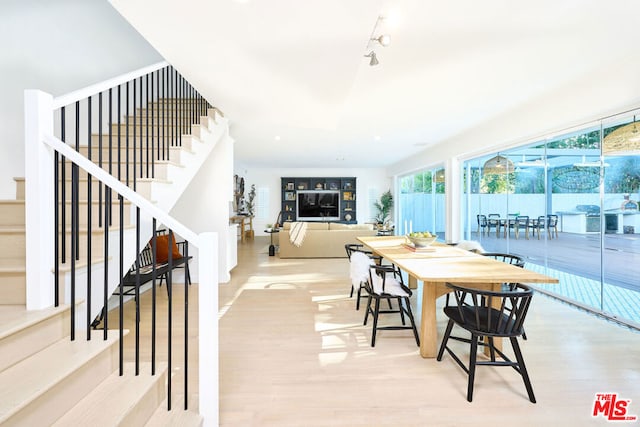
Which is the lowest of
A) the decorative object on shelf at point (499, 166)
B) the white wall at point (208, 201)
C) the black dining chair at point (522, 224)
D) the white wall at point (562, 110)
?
the black dining chair at point (522, 224)

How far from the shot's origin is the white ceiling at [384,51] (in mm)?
1948

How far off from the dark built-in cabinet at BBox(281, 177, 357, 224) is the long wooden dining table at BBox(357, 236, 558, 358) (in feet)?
24.9

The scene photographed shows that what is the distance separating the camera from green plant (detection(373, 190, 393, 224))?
10719mm

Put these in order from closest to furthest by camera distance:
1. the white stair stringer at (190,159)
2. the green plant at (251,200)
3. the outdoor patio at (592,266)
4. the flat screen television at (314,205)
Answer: the white stair stringer at (190,159), the outdoor patio at (592,266), the green plant at (251,200), the flat screen television at (314,205)

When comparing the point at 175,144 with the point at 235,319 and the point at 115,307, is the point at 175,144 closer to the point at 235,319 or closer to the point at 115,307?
the point at 235,319

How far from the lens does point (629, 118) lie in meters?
3.07

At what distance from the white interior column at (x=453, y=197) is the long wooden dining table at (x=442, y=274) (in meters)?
3.47

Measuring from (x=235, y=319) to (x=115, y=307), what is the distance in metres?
1.60

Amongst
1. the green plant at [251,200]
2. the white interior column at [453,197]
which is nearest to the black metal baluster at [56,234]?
the white interior column at [453,197]

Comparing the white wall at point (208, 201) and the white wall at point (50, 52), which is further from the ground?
the white wall at point (50, 52)

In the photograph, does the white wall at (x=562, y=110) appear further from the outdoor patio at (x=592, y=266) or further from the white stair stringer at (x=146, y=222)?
the white stair stringer at (x=146, y=222)

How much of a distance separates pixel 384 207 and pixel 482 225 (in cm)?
510

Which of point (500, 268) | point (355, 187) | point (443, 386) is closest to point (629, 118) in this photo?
point (500, 268)

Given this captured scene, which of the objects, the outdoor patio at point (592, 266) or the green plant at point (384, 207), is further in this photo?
the green plant at point (384, 207)
